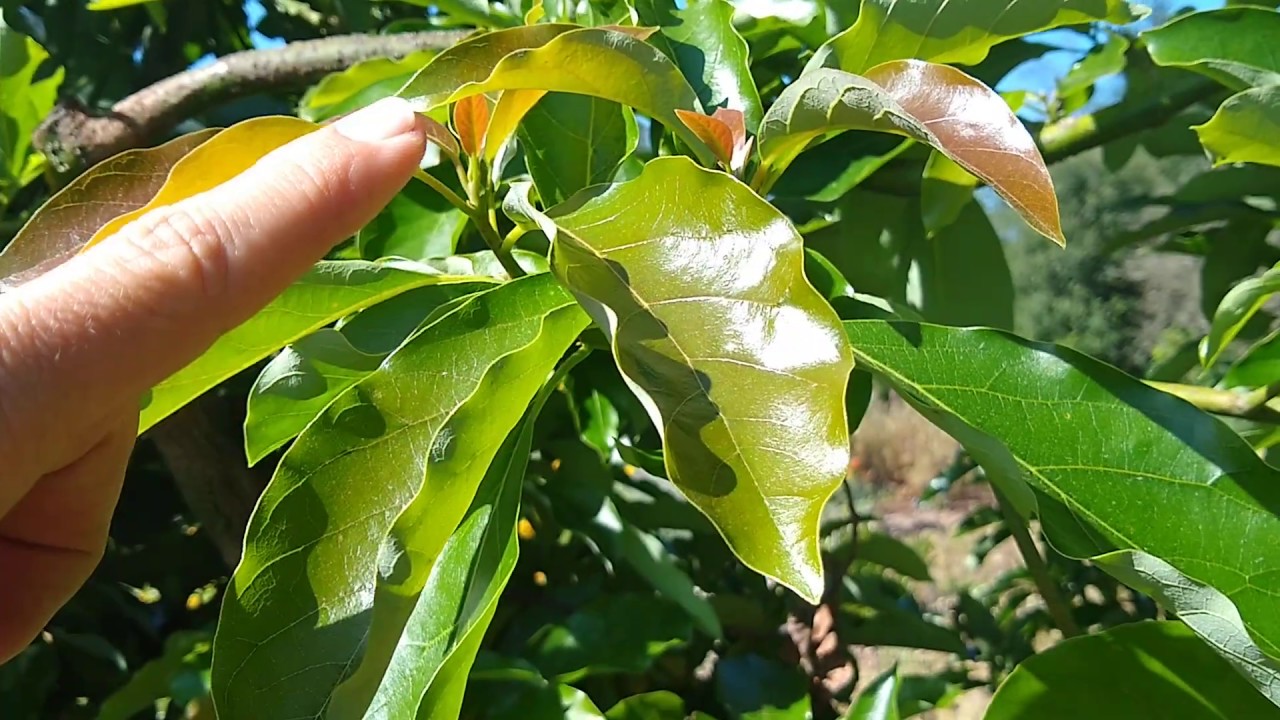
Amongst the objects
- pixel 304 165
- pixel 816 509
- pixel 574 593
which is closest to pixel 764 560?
pixel 816 509

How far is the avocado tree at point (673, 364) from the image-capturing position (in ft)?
1.25

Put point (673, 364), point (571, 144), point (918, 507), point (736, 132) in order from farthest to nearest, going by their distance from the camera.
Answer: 1. point (918, 507)
2. point (571, 144)
3. point (736, 132)
4. point (673, 364)

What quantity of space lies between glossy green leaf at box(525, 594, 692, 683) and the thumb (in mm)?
419

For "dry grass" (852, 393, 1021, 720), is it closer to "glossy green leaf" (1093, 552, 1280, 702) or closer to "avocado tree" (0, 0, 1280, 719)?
"avocado tree" (0, 0, 1280, 719)

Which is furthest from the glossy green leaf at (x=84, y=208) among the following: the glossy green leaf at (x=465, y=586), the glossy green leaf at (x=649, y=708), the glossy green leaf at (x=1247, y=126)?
the glossy green leaf at (x=1247, y=126)

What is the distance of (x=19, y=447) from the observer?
1.36ft

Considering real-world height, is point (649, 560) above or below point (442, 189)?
below

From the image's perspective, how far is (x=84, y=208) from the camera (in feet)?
1.53

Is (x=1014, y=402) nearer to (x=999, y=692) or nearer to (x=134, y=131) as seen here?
(x=999, y=692)

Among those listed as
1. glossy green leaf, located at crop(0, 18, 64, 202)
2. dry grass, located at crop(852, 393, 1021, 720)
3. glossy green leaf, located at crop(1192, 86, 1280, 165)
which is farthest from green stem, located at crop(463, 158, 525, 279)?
dry grass, located at crop(852, 393, 1021, 720)

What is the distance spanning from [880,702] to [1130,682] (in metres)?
0.16

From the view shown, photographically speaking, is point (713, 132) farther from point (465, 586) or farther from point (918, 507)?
point (918, 507)

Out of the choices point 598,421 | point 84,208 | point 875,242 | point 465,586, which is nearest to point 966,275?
point 875,242

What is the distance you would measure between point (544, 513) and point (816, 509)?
26.8 inches
